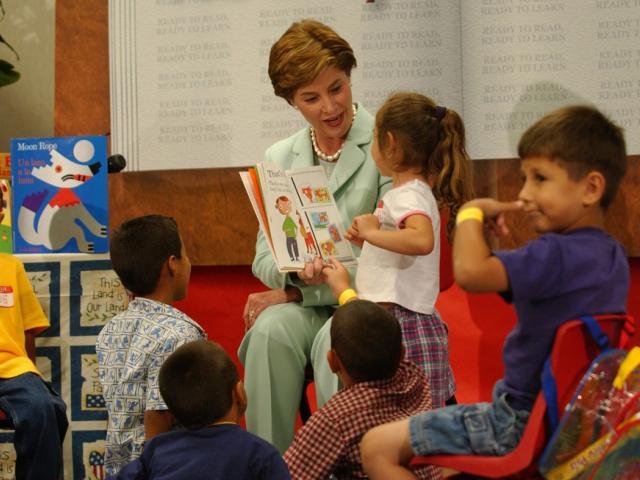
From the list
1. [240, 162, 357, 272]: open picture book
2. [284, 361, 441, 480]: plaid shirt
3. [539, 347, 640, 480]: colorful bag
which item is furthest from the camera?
[240, 162, 357, 272]: open picture book

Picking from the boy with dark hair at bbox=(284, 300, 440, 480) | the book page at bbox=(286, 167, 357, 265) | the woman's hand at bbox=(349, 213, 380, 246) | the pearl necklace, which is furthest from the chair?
the pearl necklace

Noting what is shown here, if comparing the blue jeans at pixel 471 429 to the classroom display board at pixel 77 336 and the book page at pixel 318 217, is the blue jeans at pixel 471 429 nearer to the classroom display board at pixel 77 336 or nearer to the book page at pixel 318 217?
the book page at pixel 318 217

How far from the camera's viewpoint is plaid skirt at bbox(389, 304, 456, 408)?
2.50 meters

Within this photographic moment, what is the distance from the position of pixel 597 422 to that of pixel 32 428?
1.96 meters

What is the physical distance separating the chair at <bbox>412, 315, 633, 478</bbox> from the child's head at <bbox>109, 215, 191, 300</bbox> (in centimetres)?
125

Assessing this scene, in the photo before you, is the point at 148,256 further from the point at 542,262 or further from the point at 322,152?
the point at 542,262

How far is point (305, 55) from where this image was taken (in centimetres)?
291

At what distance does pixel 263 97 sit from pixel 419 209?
5.23 feet

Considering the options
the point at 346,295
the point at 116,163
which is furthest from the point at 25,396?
the point at 346,295

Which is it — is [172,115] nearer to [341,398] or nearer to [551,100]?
[551,100]

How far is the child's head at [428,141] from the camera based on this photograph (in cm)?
251

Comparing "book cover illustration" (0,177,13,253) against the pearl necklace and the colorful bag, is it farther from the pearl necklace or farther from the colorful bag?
the colorful bag

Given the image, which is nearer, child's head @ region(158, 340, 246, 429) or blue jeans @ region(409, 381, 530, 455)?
blue jeans @ region(409, 381, 530, 455)

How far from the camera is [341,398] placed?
2193 mm
